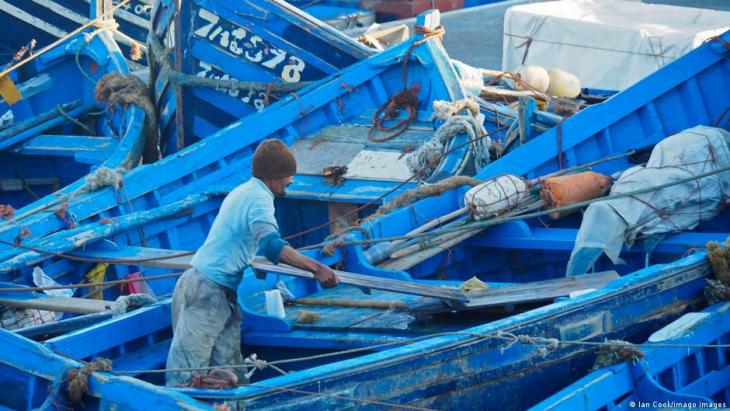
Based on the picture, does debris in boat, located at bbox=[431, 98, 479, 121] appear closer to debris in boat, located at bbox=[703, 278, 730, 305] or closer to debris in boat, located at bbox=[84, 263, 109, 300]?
debris in boat, located at bbox=[84, 263, 109, 300]

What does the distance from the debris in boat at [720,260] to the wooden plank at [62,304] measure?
3.16m

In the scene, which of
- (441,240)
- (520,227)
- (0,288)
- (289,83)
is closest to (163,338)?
(0,288)

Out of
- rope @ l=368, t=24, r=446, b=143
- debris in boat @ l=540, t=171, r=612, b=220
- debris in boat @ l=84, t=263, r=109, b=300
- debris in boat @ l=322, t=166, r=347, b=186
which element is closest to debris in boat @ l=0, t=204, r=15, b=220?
debris in boat @ l=84, t=263, r=109, b=300

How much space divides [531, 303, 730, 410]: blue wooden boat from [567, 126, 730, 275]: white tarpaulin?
3.11 feet

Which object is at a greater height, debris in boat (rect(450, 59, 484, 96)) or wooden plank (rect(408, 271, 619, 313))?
debris in boat (rect(450, 59, 484, 96))

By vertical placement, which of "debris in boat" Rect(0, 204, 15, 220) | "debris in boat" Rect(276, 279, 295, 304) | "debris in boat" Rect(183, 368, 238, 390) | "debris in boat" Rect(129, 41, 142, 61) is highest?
"debris in boat" Rect(129, 41, 142, 61)

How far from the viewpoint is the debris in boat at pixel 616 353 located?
5.71 meters

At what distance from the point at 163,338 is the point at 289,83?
449 centimetres

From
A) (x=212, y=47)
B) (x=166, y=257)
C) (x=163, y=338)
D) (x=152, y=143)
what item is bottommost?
(x=163, y=338)

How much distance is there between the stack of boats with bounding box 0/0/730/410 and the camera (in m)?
5.53

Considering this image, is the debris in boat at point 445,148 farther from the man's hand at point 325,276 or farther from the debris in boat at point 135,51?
the debris in boat at point 135,51

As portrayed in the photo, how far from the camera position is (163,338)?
6.18 m

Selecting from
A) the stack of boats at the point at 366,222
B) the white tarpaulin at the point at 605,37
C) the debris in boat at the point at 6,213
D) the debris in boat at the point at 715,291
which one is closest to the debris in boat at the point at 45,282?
the stack of boats at the point at 366,222

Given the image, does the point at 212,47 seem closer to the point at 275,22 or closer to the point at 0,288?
the point at 275,22
